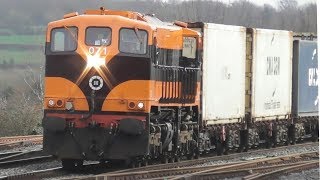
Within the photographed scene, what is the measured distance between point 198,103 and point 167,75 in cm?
218

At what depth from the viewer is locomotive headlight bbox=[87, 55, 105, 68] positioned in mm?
12891

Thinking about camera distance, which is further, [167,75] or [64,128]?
[167,75]

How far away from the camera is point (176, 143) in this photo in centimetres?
1472

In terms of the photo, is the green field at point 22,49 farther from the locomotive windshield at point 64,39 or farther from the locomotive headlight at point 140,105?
the locomotive headlight at point 140,105

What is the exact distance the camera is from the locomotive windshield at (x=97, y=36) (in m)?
12.9

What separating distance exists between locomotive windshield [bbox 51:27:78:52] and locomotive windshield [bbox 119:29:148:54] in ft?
2.99

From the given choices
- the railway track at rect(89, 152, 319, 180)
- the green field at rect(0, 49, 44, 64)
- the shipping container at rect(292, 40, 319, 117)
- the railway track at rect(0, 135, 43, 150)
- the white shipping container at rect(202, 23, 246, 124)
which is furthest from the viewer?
the green field at rect(0, 49, 44, 64)

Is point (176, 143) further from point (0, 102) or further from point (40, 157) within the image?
point (0, 102)

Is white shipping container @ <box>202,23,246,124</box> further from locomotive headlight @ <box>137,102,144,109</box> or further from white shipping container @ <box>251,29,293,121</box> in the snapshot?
locomotive headlight @ <box>137,102,144,109</box>

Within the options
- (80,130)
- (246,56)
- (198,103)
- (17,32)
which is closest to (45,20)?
(17,32)

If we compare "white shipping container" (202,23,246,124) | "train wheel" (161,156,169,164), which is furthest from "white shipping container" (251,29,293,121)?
"train wheel" (161,156,169,164)

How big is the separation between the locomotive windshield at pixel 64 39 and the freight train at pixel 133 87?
0.8 inches

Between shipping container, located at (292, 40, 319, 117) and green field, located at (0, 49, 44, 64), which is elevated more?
green field, located at (0, 49, 44, 64)

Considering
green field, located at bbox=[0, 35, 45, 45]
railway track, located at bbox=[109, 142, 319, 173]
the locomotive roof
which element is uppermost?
green field, located at bbox=[0, 35, 45, 45]
